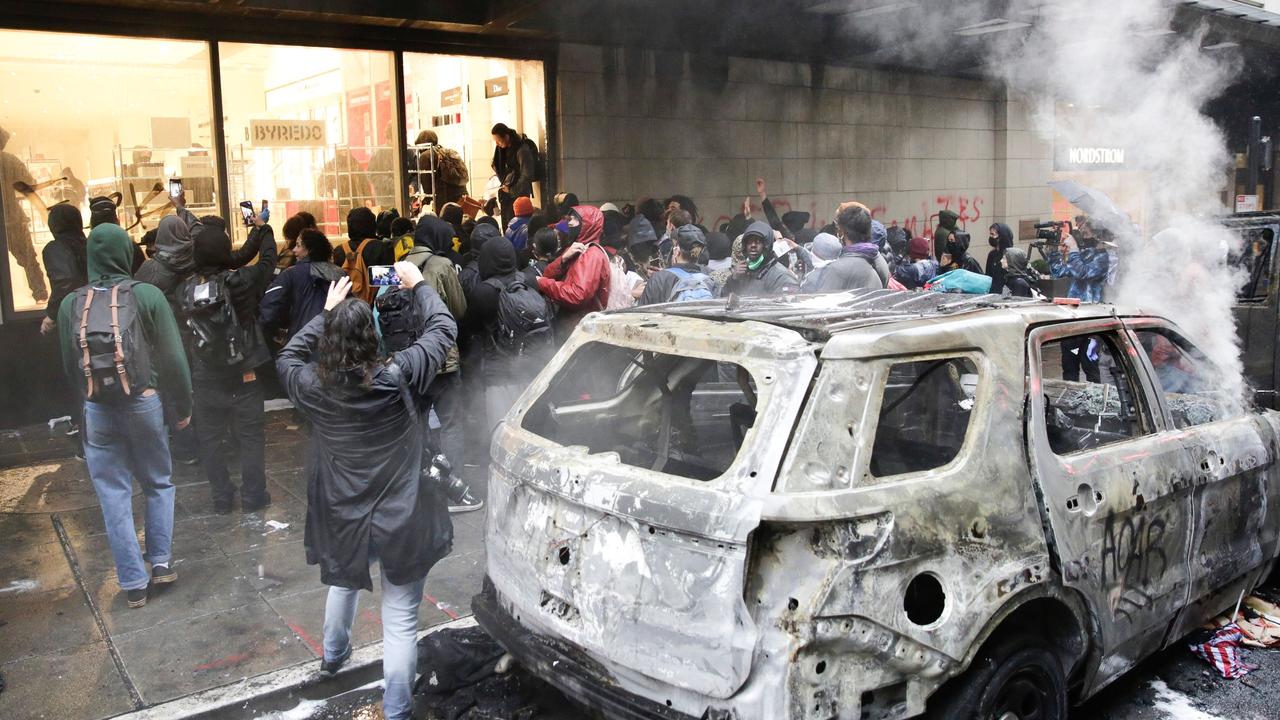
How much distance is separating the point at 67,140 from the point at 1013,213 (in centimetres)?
1379

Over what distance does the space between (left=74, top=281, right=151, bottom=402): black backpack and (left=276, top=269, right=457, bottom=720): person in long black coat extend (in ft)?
5.00

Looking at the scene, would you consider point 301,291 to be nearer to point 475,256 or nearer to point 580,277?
point 475,256

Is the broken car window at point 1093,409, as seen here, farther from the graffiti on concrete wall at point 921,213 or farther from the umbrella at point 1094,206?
the graffiti on concrete wall at point 921,213

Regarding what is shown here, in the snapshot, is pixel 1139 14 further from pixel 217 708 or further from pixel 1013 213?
pixel 217 708

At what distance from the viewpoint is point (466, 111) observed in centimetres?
1112

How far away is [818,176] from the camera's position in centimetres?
1398

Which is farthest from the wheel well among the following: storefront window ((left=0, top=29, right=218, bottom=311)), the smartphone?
storefront window ((left=0, top=29, right=218, bottom=311))

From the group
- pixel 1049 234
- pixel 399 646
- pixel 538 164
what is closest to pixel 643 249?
pixel 538 164

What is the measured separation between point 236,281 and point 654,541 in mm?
4319

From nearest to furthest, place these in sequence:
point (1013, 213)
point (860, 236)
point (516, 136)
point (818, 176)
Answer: point (860, 236) < point (516, 136) < point (818, 176) < point (1013, 213)

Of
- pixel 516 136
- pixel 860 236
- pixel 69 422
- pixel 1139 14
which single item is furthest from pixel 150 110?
pixel 1139 14

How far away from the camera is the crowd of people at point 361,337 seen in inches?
158

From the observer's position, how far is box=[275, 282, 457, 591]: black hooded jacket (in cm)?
397

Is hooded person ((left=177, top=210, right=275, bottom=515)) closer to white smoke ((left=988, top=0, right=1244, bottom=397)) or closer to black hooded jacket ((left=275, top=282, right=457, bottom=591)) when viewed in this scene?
black hooded jacket ((left=275, top=282, right=457, bottom=591))
